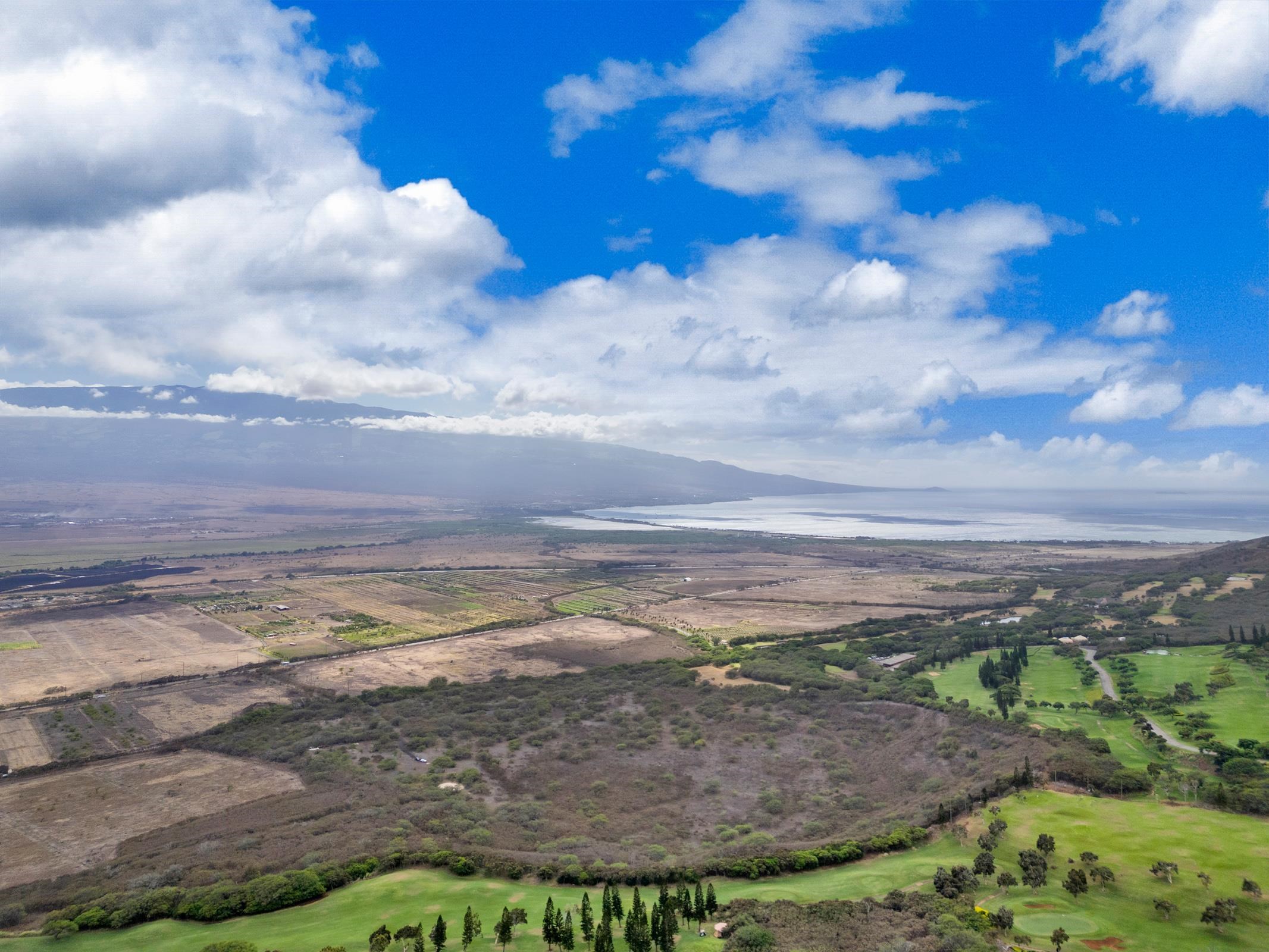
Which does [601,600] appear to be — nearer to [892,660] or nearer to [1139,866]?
[892,660]

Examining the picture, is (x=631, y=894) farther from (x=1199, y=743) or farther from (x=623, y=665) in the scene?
(x=623, y=665)

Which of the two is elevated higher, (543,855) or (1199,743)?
(1199,743)

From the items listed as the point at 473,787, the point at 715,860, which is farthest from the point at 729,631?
the point at 715,860

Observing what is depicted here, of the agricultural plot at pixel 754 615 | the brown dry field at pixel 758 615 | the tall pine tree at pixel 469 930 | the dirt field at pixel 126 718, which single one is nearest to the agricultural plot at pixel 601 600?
the agricultural plot at pixel 754 615

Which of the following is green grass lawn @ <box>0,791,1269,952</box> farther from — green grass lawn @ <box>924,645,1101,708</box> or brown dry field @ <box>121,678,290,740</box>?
brown dry field @ <box>121,678,290,740</box>

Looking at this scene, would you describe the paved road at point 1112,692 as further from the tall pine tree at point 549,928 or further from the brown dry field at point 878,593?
the tall pine tree at point 549,928

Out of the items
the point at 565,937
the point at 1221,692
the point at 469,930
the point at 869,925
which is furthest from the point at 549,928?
the point at 1221,692
